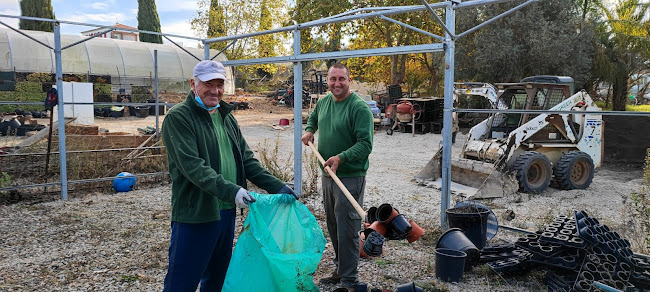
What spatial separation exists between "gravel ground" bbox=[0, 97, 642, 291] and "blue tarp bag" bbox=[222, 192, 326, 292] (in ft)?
4.20

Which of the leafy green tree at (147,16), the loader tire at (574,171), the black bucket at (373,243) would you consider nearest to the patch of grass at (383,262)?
the black bucket at (373,243)

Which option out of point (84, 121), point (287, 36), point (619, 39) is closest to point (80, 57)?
point (84, 121)

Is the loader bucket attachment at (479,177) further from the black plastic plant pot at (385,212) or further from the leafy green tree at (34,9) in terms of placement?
the leafy green tree at (34,9)

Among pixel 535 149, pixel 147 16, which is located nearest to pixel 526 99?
pixel 535 149

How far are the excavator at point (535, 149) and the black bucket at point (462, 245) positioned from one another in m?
3.11

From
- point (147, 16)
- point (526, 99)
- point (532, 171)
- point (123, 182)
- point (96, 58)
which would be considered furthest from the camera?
point (147, 16)

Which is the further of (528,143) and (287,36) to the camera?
(287,36)

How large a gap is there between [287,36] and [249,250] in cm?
2329

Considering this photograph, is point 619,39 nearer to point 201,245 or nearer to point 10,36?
point 201,245

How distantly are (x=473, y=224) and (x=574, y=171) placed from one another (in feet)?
15.0

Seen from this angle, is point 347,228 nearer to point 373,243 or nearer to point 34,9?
point 373,243

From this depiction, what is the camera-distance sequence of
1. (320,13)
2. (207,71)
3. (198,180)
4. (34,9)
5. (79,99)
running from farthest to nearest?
1. (34,9)
2. (320,13)
3. (79,99)
4. (207,71)
5. (198,180)

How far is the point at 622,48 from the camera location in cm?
1750

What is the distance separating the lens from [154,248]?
4.86 meters
